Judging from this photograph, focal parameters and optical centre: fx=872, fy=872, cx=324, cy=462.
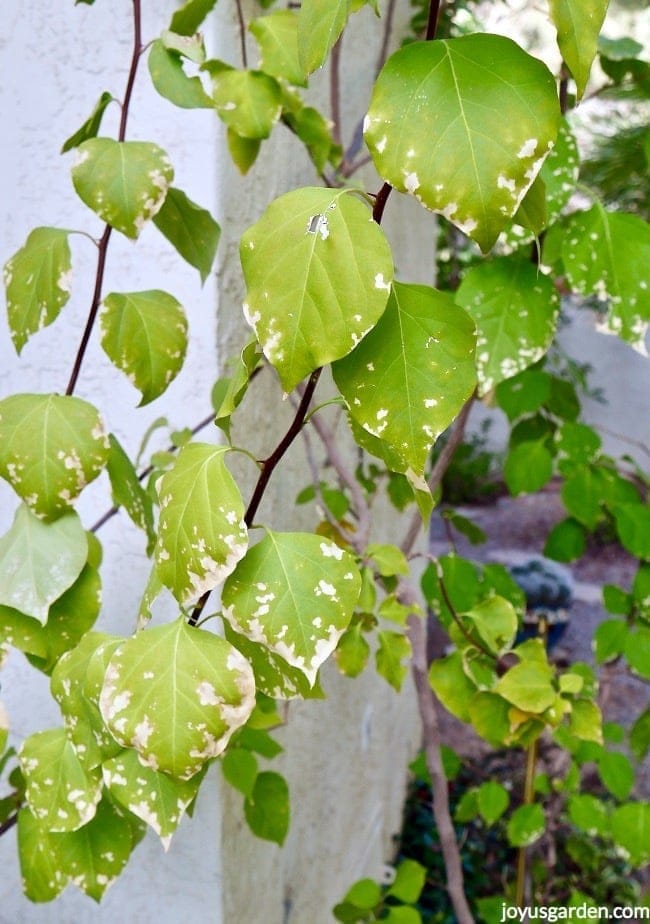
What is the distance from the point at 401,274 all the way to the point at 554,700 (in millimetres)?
1201

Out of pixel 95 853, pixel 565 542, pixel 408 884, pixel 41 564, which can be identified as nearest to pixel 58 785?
pixel 95 853

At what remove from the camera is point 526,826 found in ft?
4.09

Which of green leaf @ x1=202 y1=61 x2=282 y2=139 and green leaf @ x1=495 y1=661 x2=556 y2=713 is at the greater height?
green leaf @ x1=202 y1=61 x2=282 y2=139

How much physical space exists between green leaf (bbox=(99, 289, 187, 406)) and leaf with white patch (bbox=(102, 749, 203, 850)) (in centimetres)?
26

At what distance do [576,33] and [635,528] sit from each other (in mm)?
843

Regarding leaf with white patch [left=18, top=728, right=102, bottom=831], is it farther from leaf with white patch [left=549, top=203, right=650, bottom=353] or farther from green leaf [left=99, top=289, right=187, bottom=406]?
leaf with white patch [left=549, top=203, right=650, bottom=353]

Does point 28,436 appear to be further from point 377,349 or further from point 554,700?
point 554,700

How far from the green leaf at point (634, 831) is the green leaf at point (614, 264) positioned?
0.71 m

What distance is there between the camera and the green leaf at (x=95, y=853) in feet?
2.23

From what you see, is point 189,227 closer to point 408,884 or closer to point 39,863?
point 39,863

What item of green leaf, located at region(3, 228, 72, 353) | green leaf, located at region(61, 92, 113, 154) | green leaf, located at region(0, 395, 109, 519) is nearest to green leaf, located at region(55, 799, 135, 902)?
green leaf, located at region(0, 395, 109, 519)

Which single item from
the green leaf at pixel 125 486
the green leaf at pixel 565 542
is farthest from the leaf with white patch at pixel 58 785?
the green leaf at pixel 565 542

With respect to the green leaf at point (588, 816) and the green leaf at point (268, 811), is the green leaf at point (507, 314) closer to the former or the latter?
the green leaf at point (268, 811)

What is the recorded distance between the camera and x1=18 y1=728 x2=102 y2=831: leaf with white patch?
64 cm
